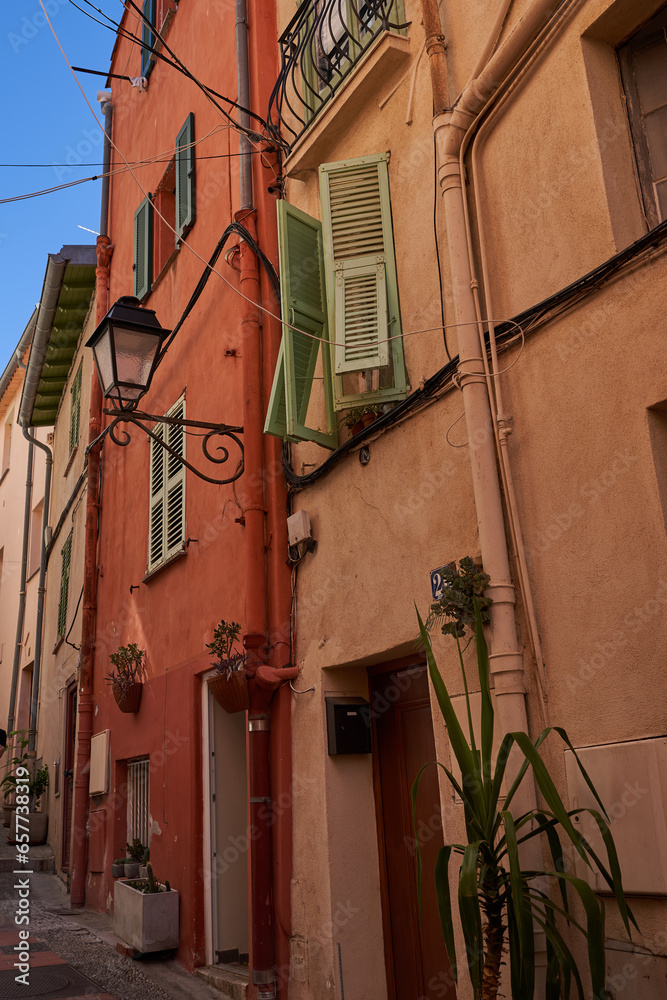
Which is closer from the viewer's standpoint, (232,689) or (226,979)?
(226,979)

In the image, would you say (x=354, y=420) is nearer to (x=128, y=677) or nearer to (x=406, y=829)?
(x=406, y=829)

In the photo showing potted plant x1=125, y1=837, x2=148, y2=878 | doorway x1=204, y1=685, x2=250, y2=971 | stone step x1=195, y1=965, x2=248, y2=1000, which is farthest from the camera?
potted plant x1=125, y1=837, x2=148, y2=878

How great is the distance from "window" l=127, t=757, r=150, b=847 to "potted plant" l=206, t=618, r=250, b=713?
244cm

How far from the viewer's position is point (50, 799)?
41.4 feet

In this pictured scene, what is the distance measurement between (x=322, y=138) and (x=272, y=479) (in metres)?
2.44

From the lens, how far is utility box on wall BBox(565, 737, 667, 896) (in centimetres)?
330

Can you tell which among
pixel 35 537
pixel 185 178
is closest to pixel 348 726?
pixel 185 178

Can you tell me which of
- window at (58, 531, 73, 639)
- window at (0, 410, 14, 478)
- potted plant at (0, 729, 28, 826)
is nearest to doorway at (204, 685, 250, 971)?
window at (58, 531, 73, 639)

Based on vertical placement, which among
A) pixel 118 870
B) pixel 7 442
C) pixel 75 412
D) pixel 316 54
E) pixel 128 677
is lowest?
pixel 118 870

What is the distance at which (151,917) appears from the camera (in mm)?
6695

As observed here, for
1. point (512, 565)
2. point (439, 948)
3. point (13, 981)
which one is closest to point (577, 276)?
point (512, 565)

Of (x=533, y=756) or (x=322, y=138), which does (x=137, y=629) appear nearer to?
(x=322, y=138)

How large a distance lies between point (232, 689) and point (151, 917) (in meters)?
2.09

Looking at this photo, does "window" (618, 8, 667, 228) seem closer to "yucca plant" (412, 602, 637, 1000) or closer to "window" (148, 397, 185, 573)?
"yucca plant" (412, 602, 637, 1000)
